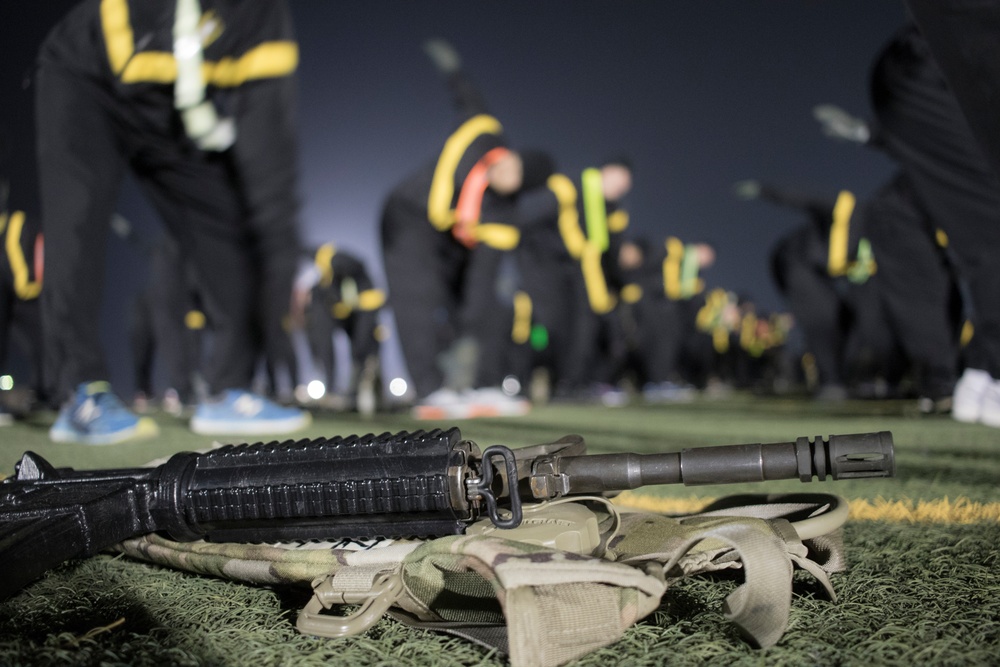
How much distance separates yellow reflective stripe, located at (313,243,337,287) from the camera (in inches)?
311

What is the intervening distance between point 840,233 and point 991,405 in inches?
139

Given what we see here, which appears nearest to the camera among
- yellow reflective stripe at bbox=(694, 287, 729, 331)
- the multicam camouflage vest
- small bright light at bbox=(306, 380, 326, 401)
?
the multicam camouflage vest

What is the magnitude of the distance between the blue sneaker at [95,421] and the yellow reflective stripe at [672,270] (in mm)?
6969

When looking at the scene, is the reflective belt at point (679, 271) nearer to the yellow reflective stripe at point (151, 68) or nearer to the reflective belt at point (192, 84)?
the reflective belt at point (192, 84)

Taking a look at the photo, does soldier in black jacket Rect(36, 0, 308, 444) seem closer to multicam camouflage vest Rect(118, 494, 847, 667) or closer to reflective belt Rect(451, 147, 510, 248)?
reflective belt Rect(451, 147, 510, 248)

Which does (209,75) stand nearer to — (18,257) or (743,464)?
(743,464)

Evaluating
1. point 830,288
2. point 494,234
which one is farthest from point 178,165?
point 830,288

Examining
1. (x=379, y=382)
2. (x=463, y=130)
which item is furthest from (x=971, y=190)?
(x=379, y=382)

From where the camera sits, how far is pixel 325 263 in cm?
804

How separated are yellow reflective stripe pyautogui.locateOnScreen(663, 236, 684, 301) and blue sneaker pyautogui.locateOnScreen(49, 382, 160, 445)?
6969mm

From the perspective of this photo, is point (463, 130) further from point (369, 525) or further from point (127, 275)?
point (127, 275)

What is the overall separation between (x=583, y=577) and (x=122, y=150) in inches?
96.9

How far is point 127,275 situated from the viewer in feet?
26.3

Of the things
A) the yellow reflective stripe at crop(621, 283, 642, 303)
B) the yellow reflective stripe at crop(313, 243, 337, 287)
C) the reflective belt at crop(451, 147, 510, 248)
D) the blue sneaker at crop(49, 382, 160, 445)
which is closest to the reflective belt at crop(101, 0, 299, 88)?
the blue sneaker at crop(49, 382, 160, 445)
